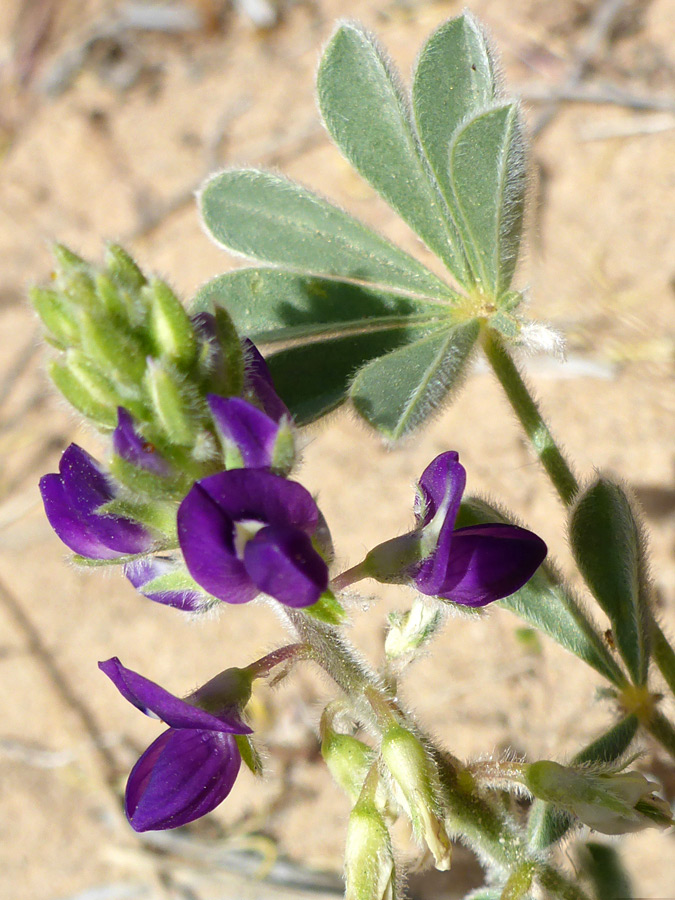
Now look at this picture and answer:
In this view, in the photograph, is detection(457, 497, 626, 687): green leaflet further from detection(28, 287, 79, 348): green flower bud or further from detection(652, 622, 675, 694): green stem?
detection(28, 287, 79, 348): green flower bud

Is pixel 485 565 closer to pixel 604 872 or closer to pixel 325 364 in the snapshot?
pixel 325 364

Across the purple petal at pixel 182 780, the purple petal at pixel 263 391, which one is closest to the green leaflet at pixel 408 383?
the purple petal at pixel 263 391

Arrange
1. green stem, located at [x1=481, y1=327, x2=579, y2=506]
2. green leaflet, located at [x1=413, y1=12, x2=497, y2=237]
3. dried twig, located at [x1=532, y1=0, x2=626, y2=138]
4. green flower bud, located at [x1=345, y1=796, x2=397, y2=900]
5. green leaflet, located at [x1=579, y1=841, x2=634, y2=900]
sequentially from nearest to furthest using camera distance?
green flower bud, located at [x1=345, y1=796, x2=397, y2=900] < green stem, located at [x1=481, y1=327, x2=579, y2=506] < green leaflet, located at [x1=413, y1=12, x2=497, y2=237] < green leaflet, located at [x1=579, y1=841, x2=634, y2=900] < dried twig, located at [x1=532, y1=0, x2=626, y2=138]

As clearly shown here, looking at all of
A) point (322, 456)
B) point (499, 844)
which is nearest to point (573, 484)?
point (499, 844)

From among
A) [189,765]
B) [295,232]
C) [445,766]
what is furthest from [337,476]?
[189,765]

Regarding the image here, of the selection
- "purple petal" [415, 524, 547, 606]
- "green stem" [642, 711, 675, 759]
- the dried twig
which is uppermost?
the dried twig

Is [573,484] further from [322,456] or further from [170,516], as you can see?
[322,456]

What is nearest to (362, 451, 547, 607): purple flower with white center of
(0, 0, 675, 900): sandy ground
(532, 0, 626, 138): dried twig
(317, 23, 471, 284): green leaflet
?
(317, 23, 471, 284): green leaflet
